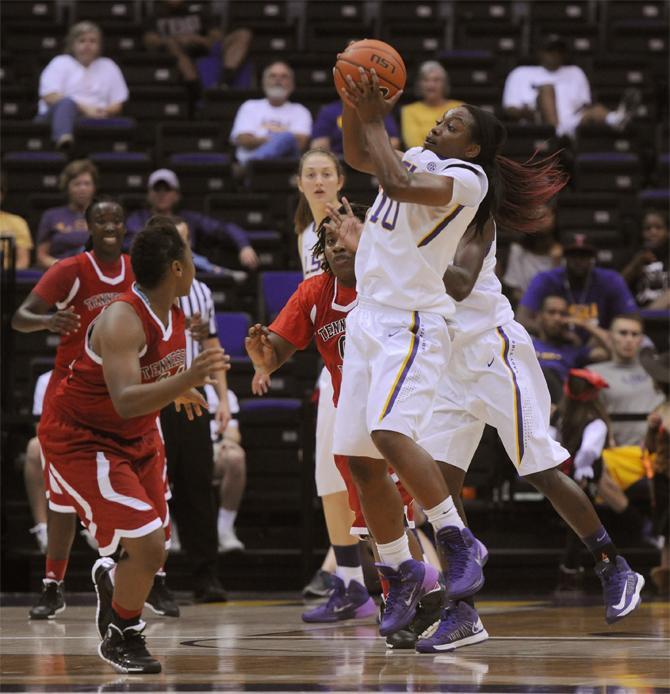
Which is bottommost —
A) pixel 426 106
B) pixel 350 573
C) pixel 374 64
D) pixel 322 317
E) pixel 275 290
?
pixel 350 573

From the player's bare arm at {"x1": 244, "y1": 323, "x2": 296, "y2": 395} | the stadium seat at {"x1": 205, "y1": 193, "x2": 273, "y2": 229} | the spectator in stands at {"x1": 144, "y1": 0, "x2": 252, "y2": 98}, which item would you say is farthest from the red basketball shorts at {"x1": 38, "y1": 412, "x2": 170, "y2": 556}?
the spectator in stands at {"x1": 144, "y1": 0, "x2": 252, "y2": 98}

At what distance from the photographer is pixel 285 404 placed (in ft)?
28.5

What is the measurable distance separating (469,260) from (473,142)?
397mm

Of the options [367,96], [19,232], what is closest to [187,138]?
[19,232]

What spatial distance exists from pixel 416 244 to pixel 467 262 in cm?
35

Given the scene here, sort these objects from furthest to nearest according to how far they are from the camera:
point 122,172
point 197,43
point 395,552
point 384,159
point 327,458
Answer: point 197,43, point 122,172, point 327,458, point 395,552, point 384,159

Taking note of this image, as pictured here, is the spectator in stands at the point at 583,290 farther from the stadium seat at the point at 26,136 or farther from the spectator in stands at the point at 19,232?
the stadium seat at the point at 26,136

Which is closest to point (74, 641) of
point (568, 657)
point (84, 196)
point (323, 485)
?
point (323, 485)

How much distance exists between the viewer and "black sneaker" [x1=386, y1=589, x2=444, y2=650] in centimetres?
466

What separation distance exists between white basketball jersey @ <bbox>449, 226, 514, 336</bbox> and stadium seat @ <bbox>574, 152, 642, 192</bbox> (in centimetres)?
725

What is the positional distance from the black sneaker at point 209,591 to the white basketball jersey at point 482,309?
3.18 metres

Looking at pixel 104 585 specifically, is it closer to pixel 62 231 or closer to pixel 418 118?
pixel 62 231

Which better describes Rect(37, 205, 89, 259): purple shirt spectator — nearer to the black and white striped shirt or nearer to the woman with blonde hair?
the black and white striped shirt

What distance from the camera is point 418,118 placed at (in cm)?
1180
